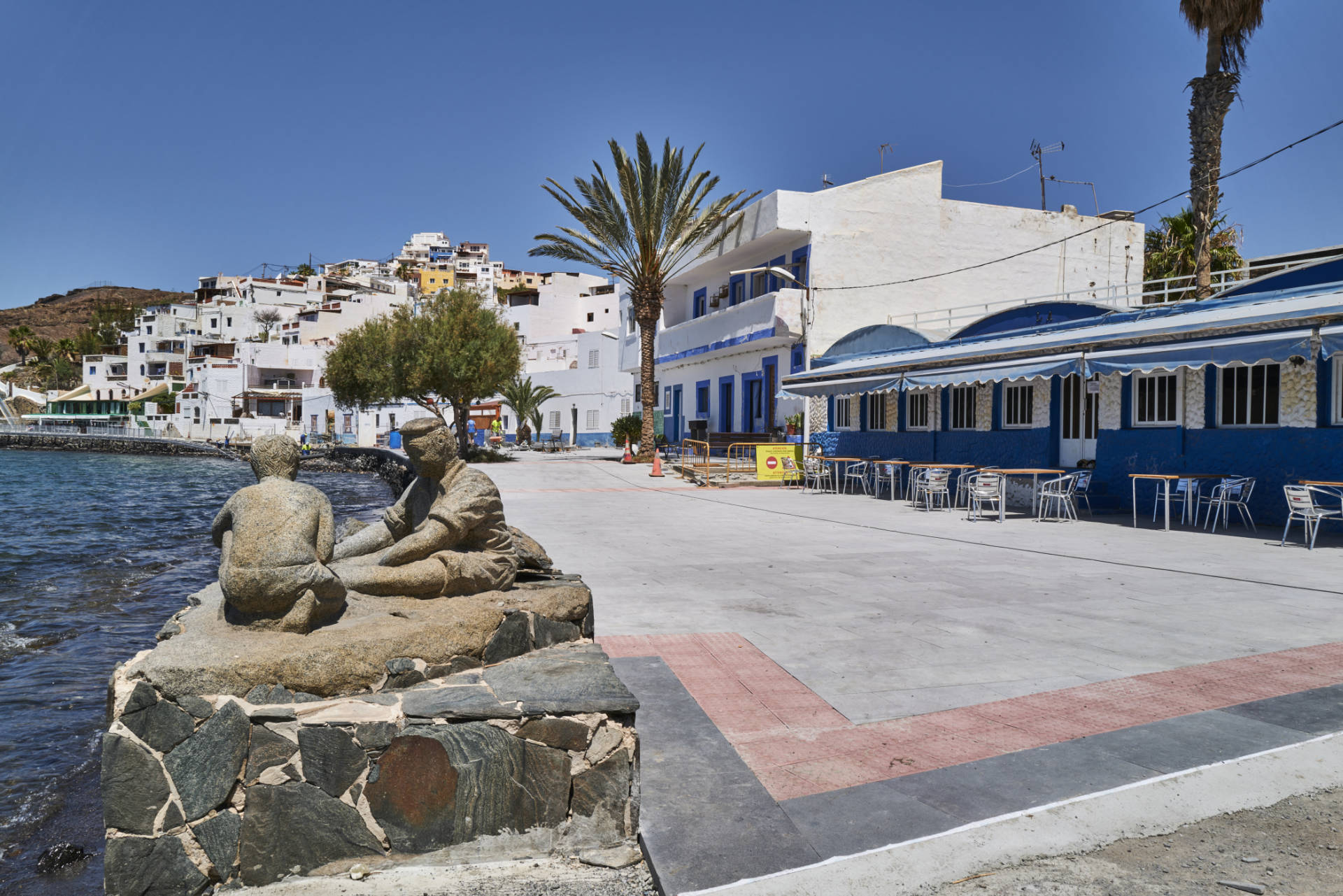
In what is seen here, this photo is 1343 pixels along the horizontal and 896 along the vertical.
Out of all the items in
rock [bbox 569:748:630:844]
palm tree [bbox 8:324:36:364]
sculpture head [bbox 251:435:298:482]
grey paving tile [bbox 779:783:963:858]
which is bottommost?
grey paving tile [bbox 779:783:963:858]

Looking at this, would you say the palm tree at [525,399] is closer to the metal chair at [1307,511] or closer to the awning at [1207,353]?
the awning at [1207,353]

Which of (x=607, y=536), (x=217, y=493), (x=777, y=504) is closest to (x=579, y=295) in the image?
(x=217, y=493)

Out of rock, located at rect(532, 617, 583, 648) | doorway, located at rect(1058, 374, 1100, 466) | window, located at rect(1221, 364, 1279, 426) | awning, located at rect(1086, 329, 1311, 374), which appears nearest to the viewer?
rock, located at rect(532, 617, 583, 648)

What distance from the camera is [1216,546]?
10.6 meters

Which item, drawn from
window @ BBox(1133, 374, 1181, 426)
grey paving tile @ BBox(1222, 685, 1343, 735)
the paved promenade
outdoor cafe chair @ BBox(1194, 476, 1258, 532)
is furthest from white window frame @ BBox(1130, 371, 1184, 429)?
grey paving tile @ BBox(1222, 685, 1343, 735)

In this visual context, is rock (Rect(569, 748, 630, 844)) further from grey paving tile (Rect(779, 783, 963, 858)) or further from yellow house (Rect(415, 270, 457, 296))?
yellow house (Rect(415, 270, 457, 296))

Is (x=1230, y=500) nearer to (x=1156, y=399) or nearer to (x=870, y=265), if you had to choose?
(x=1156, y=399)

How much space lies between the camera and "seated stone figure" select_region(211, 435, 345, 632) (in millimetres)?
3084

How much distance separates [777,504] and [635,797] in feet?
45.4

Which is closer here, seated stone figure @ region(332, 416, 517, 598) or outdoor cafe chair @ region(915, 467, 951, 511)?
seated stone figure @ region(332, 416, 517, 598)

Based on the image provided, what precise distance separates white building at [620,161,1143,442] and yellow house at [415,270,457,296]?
106 m

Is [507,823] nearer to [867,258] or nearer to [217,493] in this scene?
[867,258]

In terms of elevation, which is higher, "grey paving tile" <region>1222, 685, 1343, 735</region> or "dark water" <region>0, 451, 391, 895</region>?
"grey paving tile" <region>1222, 685, 1343, 735</region>

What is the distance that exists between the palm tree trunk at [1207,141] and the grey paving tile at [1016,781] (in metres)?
15.5
